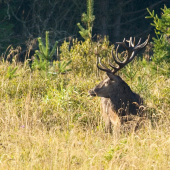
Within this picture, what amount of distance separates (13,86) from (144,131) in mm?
3149

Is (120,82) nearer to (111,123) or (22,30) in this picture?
(111,123)

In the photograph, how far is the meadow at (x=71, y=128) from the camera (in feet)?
14.0

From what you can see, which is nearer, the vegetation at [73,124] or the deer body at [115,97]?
the vegetation at [73,124]

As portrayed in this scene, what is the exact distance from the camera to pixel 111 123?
6.45m

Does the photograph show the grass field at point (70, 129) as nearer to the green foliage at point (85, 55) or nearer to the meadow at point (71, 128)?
the meadow at point (71, 128)

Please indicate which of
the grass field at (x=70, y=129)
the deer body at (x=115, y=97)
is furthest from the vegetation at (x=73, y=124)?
the deer body at (x=115, y=97)

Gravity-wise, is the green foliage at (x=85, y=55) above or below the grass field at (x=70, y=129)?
above

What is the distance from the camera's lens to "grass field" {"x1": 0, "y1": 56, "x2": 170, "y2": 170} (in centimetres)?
425

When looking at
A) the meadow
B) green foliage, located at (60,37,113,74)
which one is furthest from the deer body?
green foliage, located at (60,37,113,74)

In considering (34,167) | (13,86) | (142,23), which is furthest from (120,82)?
(142,23)

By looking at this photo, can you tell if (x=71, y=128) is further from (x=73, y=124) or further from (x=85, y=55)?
(x=85, y=55)

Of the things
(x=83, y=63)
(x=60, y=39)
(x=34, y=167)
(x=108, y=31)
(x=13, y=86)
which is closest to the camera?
(x=34, y=167)

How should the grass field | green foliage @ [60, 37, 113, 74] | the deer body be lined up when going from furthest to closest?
1. green foliage @ [60, 37, 113, 74]
2. the deer body
3. the grass field

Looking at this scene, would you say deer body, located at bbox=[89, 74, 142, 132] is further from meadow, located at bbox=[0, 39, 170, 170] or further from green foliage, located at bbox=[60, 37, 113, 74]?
green foliage, located at bbox=[60, 37, 113, 74]
